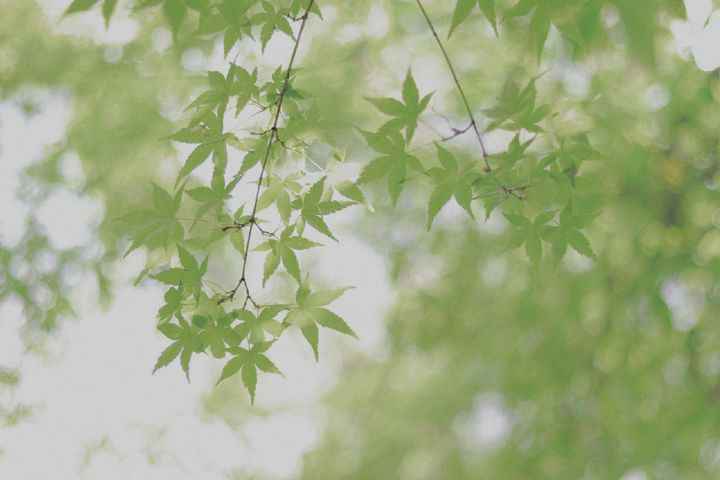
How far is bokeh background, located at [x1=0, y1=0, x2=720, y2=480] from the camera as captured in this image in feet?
5.58

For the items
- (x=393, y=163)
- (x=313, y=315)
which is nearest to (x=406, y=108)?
(x=393, y=163)

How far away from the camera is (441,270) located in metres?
2.43

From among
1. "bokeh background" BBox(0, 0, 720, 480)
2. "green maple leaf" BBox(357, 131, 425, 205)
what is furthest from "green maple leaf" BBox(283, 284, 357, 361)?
"bokeh background" BBox(0, 0, 720, 480)

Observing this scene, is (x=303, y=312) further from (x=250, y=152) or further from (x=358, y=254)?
(x=358, y=254)

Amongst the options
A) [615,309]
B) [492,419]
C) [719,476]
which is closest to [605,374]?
[615,309]

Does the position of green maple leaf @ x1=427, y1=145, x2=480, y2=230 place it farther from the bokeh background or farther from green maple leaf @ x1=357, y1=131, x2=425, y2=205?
the bokeh background

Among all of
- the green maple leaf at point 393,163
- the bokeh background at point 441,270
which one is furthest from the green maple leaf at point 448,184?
the bokeh background at point 441,270

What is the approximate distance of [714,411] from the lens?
5.35 ft

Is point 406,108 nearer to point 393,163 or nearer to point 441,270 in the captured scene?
point 393,163

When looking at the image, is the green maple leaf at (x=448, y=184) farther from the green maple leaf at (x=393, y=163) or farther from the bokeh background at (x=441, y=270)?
the bokeh background at (x=441, y=270)

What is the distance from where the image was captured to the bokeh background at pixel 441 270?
170 centimetres

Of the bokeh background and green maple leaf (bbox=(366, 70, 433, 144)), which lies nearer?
green maple leaf (bbox=(366, 70, 433, 144))

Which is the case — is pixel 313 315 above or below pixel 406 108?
below

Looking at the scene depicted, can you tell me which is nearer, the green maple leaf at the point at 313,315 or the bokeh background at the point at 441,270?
the green maple leaf at the point at 313,315
